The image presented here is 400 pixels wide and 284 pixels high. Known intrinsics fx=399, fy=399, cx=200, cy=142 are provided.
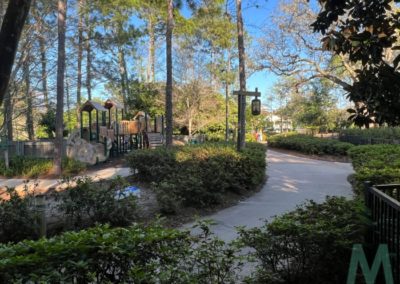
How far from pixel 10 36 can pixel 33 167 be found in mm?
12264

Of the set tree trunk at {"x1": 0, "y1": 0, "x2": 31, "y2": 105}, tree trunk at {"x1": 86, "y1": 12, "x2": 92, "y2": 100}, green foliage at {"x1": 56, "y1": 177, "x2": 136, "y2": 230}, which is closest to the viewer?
tree trunk at {"x1": 0, "y1": 0, "x2": 31, "y2": 105}

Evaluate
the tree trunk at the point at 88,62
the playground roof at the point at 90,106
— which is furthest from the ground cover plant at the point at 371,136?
the tree trunk at the point at 88,62

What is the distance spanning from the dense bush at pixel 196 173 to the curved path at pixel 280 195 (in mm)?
490

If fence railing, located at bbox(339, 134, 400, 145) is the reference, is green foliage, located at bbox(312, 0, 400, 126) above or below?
above

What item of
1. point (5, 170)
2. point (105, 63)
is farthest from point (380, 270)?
point (105, 63)

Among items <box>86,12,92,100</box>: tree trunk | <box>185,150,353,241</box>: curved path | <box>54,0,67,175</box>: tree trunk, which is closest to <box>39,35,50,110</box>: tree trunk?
<box>54,0,67,175</box>: tree trunk

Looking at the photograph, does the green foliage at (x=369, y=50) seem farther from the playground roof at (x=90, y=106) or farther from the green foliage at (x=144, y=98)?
the green foliage at (x=144, y=98)

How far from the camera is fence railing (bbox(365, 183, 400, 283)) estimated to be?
3201mm

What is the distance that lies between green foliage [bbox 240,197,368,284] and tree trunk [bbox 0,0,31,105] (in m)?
2.42

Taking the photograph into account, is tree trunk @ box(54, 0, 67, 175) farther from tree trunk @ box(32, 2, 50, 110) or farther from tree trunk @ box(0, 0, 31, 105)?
tree trunk @ box(0, 0, 31, 105)

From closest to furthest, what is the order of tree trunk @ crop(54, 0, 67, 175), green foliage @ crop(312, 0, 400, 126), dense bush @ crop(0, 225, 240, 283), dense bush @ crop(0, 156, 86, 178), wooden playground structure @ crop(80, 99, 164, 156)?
dense bush @ crop(0, 225, 240, 283), green foliage @ crop(312, 0, 400, 126), tree trunk @ crop(54, 0, 67, 175), dense bush @ crop(0, 156, 86, 178), wooden playground structure @ crop(80, 99, 164, 156)

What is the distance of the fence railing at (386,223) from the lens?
3.20 meters

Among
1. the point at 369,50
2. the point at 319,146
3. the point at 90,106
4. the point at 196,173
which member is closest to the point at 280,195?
the point at 196,173

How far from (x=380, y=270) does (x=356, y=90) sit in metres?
1.54
